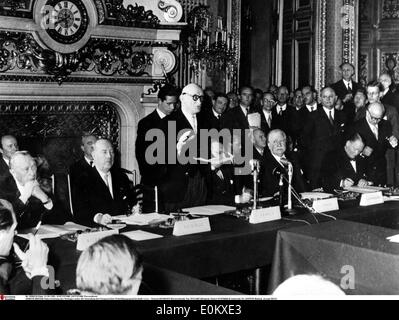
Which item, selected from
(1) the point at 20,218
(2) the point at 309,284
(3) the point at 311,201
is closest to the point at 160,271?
(2) the point at 309,284

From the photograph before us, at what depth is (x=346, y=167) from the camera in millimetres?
5492

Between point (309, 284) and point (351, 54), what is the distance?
28.0ft

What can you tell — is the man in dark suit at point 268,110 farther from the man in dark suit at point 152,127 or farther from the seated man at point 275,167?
the man in dark suit at point 152,127

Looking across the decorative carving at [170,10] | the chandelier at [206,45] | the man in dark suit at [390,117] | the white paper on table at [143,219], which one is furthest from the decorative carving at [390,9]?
the white paper on table at [143,219]

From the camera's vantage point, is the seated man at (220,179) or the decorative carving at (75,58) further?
the decorative carving at (75,58)

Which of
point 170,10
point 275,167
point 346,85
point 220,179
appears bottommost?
point 220,179

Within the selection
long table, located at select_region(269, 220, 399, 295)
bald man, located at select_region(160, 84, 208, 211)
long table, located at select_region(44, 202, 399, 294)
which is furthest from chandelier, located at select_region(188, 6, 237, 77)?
long table, located at select_region(269, 220, 399, 295)

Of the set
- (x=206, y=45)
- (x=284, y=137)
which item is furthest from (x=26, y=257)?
(x=206, y=45)

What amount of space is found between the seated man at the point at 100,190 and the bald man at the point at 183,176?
50 cm

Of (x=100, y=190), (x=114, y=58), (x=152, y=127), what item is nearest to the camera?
(x=100, y=190)

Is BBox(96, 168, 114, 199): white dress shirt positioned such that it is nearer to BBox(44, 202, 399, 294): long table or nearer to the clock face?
BBox(44, 202, 399, 294): long table

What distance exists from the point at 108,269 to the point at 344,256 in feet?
5.48

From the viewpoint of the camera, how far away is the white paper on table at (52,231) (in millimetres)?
3349

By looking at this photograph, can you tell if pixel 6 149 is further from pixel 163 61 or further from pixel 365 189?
pixel 365 189
